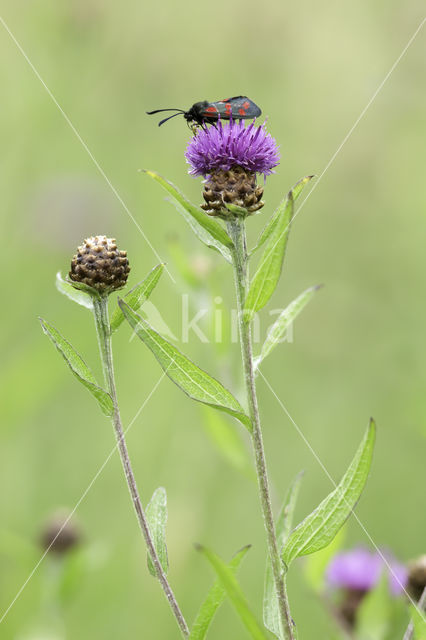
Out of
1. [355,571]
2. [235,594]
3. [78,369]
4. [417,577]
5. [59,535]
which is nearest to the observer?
[235,594]

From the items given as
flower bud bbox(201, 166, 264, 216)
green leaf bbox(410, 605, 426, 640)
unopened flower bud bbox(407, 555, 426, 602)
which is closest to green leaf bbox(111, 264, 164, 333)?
flower bud bbox(201, 166, 264, 216)

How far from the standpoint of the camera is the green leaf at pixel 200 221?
0.96 metres

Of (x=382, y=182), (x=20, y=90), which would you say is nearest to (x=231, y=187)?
(x=20, y=90)

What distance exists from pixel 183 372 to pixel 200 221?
227 mm

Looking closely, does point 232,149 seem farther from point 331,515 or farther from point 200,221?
point 331,515

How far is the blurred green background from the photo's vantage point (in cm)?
252

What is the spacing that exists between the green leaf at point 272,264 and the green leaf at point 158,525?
0.33m

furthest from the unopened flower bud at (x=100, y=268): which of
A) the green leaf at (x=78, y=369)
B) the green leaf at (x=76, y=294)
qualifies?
the green leaf at (x=78, y=369)

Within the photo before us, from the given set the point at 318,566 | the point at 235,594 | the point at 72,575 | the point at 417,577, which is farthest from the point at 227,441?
the point at 235,594

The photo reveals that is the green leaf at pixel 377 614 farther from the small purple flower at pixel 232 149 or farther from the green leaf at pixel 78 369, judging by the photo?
the small purple flower at pixel 232 149

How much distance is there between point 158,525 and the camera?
1.04 metres

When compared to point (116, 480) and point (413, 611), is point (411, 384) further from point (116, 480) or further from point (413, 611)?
point (413, 611)

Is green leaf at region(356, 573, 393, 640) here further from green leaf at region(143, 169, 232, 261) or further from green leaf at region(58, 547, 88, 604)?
green leaf at region(58, 547, 88, 604)

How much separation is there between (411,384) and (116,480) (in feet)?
4.24
